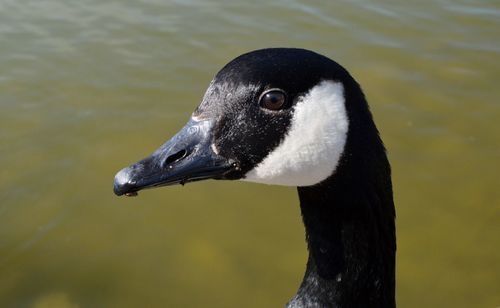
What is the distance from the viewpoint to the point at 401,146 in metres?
5.02

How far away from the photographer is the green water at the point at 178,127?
3.96 m

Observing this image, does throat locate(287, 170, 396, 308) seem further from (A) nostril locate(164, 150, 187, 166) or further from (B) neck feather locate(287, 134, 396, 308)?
(A) nostril locate(164, 150, 187, 166)

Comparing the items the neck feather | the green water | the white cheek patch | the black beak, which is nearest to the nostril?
the black beak

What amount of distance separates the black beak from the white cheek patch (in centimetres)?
21

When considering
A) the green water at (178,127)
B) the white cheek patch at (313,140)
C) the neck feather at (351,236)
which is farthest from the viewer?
the green water at (178,127)

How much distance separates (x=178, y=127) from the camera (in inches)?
206

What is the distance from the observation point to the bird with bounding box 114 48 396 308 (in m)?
2.29

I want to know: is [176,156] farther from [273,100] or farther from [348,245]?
[348,245]

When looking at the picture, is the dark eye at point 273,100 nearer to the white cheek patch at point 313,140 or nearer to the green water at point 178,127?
the white cheek patch at point 313,140

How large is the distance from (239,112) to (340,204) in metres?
0.59

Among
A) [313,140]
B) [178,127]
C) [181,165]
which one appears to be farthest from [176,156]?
[178,127]

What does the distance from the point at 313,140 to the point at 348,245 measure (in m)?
0.61

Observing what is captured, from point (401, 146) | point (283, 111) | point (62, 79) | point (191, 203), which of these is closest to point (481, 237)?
point (401, 146)

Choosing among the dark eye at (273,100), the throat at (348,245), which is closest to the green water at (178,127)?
the throat at (348,245)
